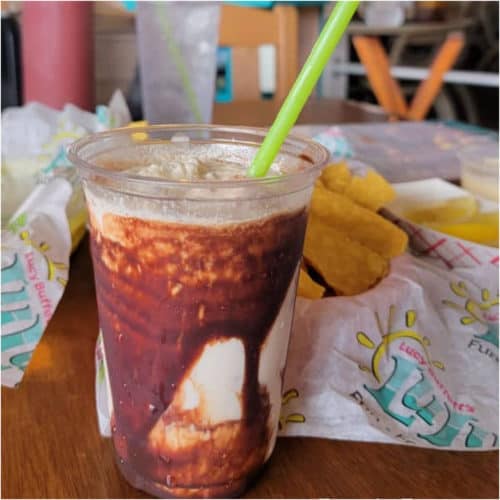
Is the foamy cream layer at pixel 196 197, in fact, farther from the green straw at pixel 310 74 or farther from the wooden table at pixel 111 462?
the wooden table at pixel 111 462

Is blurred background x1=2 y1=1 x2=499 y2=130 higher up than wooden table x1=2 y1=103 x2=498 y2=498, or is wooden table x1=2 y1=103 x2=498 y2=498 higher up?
blurred background x1=2 y1=1 x2=499 y2=130

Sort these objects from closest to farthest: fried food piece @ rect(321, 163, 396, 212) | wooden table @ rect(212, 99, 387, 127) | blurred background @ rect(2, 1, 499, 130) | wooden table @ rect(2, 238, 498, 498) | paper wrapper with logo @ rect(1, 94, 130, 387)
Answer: wooden table @ rect(2, 238, 498, 498)
paper wrapper with logo @ rect(1, 94, 130, 387)
fried food piece @ rect(321, 163, 396, 212)
blurred background @ rect(2, 1, 499, 130)
wooden table @ rect(212, 99, 387, 127)

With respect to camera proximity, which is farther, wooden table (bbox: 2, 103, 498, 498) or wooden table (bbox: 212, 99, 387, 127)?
wooden table (bbox: 212, 99, 387, 127)

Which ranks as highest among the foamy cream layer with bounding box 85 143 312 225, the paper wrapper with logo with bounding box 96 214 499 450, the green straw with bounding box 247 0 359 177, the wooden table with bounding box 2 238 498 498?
Answer: the green straw with bounding box 247 0 359 177

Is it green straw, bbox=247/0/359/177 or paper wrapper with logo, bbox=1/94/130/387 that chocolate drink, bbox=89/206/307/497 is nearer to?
green straw, bbox=247/0/359/177

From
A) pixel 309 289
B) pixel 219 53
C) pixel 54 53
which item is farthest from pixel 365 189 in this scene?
pixel 219 53

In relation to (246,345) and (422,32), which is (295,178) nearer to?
(246,345)

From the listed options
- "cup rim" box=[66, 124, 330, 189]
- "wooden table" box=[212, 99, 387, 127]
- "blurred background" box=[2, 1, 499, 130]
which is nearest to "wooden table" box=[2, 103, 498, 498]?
"cup rim" box=[66, 124, 330, 189]

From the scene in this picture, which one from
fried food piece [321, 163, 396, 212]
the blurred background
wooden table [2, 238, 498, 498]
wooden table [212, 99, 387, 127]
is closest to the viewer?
wooden table [2, 238, 498, 498]

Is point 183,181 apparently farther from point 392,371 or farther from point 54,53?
point 54,53
